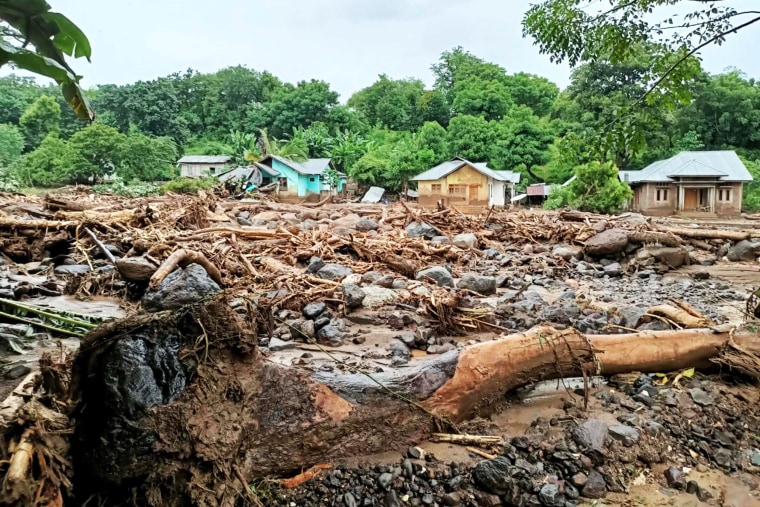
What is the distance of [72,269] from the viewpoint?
7.53 m

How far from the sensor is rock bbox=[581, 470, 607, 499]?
2.54m

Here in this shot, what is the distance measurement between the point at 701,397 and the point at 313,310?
3672mm

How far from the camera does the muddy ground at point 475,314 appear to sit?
2582 millimetres

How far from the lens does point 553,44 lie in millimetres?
5129

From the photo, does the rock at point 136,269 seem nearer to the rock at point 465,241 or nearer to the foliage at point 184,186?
the rock at point 465,241

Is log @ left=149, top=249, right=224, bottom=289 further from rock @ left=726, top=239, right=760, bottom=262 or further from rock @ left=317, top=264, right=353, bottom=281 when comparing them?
rock @ left=726, top=239, right=760, bottom=262

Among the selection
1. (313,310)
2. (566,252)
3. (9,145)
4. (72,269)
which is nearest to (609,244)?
(566,252)

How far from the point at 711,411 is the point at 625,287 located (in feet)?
17.4

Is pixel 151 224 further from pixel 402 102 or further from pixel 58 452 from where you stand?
pixel 402 102

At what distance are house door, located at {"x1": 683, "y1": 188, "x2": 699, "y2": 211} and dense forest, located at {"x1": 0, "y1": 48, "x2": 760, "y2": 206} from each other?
12.7 ft

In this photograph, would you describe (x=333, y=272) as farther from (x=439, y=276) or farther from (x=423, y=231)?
(x=423, y=231)

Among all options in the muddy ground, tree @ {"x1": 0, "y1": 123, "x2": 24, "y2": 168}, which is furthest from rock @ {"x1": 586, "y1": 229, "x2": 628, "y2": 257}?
tree @ {"x1": 0, "y1": 123, "x2": 24, "y2": 168}

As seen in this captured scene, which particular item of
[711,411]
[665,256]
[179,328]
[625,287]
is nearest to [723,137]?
[665,256]

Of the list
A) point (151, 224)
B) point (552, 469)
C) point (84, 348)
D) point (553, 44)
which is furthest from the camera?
point (151, 224)
